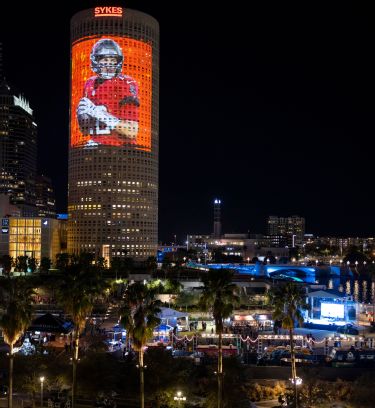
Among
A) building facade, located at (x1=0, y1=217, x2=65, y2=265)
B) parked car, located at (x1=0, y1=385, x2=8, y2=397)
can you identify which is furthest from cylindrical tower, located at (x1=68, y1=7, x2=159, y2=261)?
parked car, located at (x1=0, y1=385, x2=8, y2=397)

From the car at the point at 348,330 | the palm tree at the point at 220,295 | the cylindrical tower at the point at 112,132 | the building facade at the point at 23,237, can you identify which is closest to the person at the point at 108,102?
the cylindrical tower at the point at 112,132

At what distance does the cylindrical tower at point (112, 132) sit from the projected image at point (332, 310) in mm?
101321

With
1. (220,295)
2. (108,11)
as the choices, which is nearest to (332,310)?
(220,295)

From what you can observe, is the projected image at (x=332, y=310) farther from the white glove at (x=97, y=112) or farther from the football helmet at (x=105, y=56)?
the football helmet at (x=105, y=56)

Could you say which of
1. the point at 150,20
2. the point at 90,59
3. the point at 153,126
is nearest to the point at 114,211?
the point at 153,126

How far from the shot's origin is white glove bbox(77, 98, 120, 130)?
531 feet

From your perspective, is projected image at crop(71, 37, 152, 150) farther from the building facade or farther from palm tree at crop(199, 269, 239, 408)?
palm tree at crop(199, 269, 239, 408)

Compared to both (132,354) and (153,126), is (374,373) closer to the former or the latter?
(132,354)

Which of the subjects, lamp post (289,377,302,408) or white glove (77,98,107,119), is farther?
white glove (77,98,107,119)

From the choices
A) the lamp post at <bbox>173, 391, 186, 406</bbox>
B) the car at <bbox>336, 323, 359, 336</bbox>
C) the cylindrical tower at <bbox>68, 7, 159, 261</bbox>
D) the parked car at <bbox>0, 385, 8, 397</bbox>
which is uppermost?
the cylindrical tower at <bbox>68, 7, 159, 261</bbox>

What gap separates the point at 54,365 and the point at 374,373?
24.1m

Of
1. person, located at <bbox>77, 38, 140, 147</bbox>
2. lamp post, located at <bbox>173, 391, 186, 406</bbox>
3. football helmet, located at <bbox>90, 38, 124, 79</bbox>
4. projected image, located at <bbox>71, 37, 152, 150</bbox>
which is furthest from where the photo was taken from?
football helmet, located at <bbox>90, 38, 124, 79</bbox>

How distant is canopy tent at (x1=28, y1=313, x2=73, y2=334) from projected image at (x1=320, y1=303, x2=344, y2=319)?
31911mm

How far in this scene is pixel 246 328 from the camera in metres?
63.3
